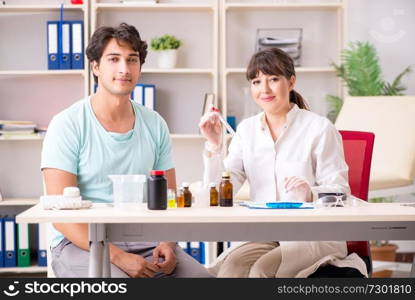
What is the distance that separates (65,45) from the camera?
4.83m

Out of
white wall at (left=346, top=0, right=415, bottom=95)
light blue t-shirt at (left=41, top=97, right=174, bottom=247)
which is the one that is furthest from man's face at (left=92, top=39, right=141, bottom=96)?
white wall at (left=346, top=0, right=415, bottom=95)

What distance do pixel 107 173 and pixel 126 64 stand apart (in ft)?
1.27

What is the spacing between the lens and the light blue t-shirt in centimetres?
242

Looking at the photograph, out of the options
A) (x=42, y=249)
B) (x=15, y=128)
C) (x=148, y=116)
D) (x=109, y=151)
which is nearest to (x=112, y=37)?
(x=148, y=116)

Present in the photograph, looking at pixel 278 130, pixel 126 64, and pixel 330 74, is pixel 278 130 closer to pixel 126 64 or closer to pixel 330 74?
pixel 126 64

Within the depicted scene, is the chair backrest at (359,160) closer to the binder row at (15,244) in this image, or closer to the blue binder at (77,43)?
the blue binder at (77,43)

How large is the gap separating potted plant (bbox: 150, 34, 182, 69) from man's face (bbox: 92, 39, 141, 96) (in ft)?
7.60

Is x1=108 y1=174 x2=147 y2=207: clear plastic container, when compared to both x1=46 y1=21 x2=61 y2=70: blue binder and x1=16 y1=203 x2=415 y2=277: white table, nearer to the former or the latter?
x1=16 y1=203 x2=415 y2=277: white table

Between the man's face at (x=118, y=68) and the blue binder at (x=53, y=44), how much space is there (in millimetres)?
2310

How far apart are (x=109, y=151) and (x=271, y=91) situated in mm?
644

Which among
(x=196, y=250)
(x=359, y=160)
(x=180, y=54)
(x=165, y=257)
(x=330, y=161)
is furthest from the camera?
(x=180, y=54)

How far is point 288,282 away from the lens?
2.11m

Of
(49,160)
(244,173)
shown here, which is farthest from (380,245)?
(49,160)

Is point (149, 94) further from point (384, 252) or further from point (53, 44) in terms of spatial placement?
point (384, 252)
